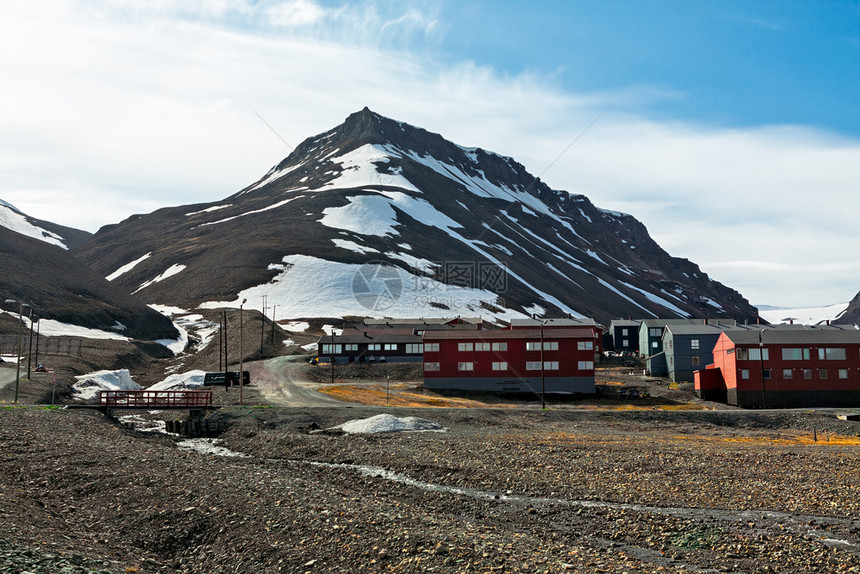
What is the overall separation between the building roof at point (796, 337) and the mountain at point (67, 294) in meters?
102

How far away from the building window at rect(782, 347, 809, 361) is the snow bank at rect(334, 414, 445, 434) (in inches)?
1770

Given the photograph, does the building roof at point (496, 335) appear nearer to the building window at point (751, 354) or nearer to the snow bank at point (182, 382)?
the building window at point (751, 354)

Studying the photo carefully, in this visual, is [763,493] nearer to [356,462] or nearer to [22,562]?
[356,462]

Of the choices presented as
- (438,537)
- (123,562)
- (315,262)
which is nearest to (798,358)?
(438,537)

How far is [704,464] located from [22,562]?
31.4 metres

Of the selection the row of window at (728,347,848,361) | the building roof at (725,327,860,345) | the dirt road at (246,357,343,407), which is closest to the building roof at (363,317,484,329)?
the dirt road at (246,357,343,407)

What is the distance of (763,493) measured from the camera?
29.4 meters

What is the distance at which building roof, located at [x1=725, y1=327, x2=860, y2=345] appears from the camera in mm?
75438

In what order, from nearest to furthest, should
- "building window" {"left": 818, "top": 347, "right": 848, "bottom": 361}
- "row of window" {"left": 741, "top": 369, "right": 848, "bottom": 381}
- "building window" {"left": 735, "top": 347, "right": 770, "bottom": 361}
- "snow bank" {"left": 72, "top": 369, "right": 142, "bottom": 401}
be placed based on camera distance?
"snow bank" {"left": 72, "top": 369, "right": 142, "bottom": 401}
"row of window" {"left": 741, "top": 369, "right": 848, "bottom": 381}
"building window" {"left": 818, "top": 347, "right": 848, "bottom": 361}
"building window" {"left": 735, "top": 347, "right": 770, "bottom": 361}

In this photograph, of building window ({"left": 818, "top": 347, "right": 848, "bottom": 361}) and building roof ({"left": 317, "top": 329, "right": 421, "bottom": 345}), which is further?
building roof ({"left": 317, "top": 329, "right": 421, "bottom": 345})

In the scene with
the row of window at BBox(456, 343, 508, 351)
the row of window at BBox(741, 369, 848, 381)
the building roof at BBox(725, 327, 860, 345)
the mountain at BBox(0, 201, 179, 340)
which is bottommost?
the row of window at BBox(741, 369, 848, 381)

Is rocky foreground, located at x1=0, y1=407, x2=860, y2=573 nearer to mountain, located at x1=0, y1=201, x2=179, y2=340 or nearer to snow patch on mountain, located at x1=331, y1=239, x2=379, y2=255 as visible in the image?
mountain, located at x1=0, y1=201, x2=179, y2=340

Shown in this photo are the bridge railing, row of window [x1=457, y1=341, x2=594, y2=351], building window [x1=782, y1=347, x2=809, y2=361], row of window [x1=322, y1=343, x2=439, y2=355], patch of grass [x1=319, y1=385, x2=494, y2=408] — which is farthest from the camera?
row of window [x1=322, y1=343, x2=439, y2=355]

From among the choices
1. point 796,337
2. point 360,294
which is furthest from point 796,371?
point 360,294
